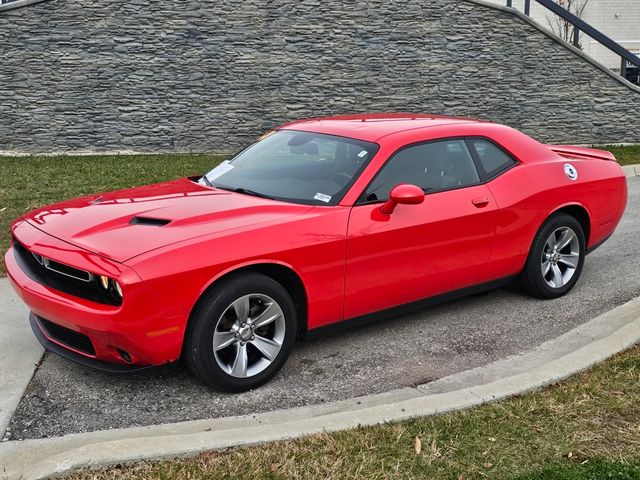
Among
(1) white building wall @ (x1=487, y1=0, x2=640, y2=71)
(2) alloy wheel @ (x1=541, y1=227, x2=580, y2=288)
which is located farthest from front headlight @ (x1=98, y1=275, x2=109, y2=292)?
(1) white building wall @ (x1=487, y1=0, x2=640, y2=71)

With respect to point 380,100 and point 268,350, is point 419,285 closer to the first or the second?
point 268,350

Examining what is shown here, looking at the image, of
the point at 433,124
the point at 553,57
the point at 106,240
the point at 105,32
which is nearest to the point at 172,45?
the point at 105,32

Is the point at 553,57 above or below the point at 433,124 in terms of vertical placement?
below

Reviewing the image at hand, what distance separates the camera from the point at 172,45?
13961mm

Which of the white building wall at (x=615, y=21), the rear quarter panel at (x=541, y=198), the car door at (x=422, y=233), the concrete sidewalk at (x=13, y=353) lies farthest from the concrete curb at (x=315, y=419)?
the white building wall at (x=615, y=21)

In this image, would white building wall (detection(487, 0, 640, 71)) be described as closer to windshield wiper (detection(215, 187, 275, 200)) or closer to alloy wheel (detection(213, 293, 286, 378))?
windshield wiper (detection(215, 187, 275, 200))

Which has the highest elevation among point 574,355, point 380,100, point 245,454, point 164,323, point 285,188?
point 285,188

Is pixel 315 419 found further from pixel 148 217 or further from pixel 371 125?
pixel 371 125

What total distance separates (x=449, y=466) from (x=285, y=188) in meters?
Result: 2.07

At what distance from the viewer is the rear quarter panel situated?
188 inches

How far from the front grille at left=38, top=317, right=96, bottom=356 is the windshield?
1396 mm

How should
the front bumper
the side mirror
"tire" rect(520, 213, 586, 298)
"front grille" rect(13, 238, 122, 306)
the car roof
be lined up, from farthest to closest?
"tire" rect(520, 213, 586, 298), the car roof, the side mirror, "front grille" rect(13, 238, 122, 306), the front bumper

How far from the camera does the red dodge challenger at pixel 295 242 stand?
11.1 feet

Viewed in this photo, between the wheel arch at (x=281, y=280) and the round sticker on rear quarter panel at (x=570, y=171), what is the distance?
260 centimetres
